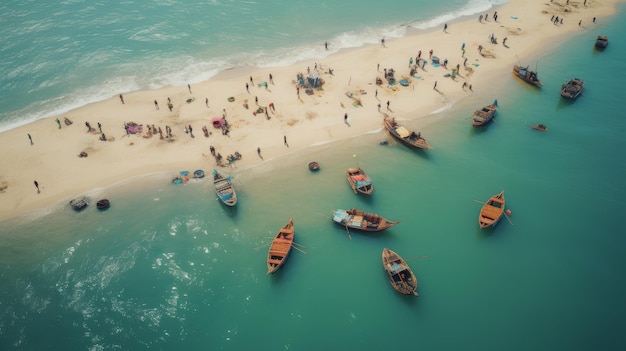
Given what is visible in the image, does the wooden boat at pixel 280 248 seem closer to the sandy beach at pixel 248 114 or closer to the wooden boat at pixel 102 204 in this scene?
the sandy beach at pixel 248 114

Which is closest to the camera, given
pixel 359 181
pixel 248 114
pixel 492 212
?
pixel 492 212

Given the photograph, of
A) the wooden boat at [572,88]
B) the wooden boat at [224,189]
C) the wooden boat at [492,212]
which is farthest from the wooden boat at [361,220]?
the wooden boat at [572,88]

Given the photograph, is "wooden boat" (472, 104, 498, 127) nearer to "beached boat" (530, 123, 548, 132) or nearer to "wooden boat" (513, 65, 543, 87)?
"beached boat" (530, 123, 548, 132)

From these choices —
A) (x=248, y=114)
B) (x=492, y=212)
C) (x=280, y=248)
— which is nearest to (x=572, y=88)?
(x=492, y=212)

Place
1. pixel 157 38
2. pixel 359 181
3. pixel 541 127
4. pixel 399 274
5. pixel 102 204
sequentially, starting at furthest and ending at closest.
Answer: pixel 157 38
pixel 541 127
pixel 359 181
pixel 102 204
pixel 399 274

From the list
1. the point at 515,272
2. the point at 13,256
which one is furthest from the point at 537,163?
the point at 13,256

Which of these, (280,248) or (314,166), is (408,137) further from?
(280,248)

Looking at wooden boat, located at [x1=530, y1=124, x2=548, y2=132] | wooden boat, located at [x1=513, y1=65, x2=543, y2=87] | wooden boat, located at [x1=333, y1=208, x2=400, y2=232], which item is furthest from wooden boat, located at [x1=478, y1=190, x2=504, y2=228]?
wooden boat, located at [x1=513, y1=65, x2=543, y2=87]
